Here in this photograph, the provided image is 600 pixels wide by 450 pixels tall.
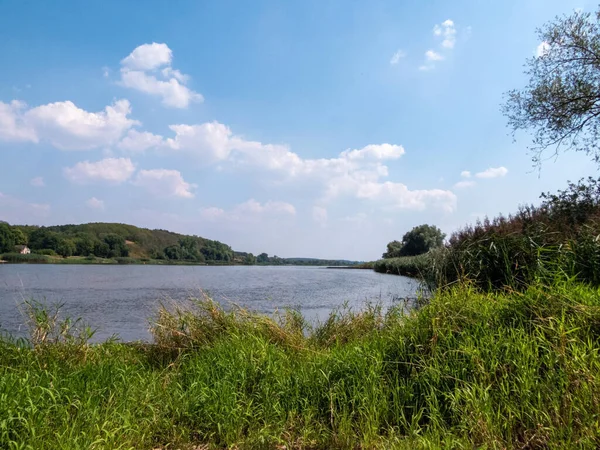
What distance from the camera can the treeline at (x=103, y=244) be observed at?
90731 millimetres

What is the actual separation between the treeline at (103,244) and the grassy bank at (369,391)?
96.9m

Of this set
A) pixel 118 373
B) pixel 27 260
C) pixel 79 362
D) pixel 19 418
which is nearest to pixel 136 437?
pixel 19 418

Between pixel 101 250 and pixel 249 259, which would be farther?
pixel 249 259

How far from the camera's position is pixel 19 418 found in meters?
3.20

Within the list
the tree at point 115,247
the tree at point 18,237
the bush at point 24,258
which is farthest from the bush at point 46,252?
the tree at point 115,247

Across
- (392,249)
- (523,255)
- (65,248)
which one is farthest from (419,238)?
(65,248)

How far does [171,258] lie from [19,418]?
357 ft

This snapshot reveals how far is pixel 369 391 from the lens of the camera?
4.11m

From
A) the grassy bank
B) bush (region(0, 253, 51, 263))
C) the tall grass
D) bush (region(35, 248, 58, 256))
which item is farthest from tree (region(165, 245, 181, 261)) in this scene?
the grassy bank

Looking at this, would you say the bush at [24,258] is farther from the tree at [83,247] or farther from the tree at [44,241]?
the tree at [83,247]

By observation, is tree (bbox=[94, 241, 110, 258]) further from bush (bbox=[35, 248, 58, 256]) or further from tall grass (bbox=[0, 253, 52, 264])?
tall grass (bbox=[0, 253, 52, 264])

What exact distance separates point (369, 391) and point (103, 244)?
113045mm

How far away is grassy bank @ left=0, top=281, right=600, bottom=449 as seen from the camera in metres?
3.25

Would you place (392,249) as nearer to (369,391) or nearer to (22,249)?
(369,391)
